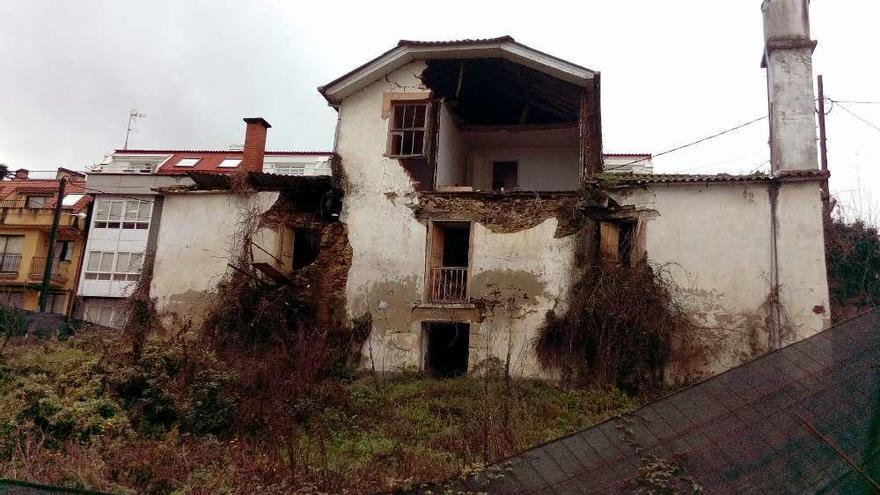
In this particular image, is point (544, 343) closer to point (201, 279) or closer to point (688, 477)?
point (201, 279)

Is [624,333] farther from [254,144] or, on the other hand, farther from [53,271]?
[53,271]

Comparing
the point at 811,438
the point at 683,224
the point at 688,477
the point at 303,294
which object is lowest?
the point at 688,477

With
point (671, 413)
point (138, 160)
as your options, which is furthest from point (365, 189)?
point (138, 160)

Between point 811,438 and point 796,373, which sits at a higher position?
point 796,373

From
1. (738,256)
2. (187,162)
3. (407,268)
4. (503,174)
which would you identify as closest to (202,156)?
(187,162)

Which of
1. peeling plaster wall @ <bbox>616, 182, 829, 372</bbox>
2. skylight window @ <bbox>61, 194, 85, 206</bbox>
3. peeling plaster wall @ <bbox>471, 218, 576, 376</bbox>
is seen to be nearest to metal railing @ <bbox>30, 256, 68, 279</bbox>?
skylight window @ <bbox>61, 194, 85, 206</bbox>

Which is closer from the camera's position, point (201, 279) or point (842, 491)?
point (842, 491)

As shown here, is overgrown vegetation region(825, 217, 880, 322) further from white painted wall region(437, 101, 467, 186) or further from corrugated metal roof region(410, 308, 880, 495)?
corrugated metal roof region(410, 308, 880, 495)

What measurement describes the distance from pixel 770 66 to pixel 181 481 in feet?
53.3

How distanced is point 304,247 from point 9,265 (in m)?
26.0

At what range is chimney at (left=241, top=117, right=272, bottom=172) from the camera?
21.1 m

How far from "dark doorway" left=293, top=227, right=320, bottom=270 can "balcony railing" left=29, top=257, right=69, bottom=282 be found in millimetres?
23155

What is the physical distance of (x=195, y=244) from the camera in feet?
65.1

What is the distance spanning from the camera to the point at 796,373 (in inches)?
262
